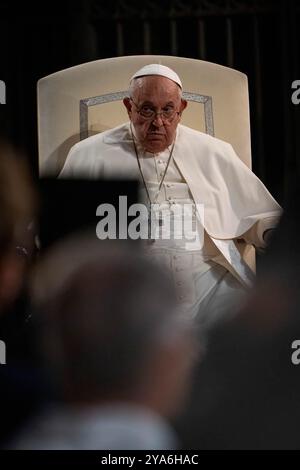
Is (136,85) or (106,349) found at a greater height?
(136,85)

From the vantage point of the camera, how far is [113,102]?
301 cm

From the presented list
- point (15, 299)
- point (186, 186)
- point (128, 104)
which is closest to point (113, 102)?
point (128, 104)

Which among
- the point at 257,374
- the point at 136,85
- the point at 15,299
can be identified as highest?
the point at 136,85

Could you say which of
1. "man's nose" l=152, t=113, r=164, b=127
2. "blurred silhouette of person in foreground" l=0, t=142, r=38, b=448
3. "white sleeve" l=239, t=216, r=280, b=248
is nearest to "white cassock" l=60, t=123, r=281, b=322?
"white sleeve" l=239, t=216, r=280, b=248

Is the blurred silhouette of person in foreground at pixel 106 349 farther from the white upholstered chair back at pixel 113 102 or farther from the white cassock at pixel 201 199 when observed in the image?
the white upholstered chair back at pixel 113 102

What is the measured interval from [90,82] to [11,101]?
261mm

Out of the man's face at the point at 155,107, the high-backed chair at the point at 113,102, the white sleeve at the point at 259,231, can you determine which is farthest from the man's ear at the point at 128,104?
the white sleeve at the point at 259,231

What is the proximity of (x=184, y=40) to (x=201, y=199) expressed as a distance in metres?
0.77

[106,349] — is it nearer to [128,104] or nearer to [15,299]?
[15,299]

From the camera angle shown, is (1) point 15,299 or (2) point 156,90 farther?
(2) point 156,90

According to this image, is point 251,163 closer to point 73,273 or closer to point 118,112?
point 118,112

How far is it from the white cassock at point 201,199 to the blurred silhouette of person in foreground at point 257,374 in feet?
0.44

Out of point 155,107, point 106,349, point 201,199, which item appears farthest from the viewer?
point 201,199

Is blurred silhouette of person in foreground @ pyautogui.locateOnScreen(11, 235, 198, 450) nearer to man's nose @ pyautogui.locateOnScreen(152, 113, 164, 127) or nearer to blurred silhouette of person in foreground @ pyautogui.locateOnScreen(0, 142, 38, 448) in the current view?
blurred silhouette of person in foreground @ pyautogui.locateOnScreen(0, 142, 38, 448)
